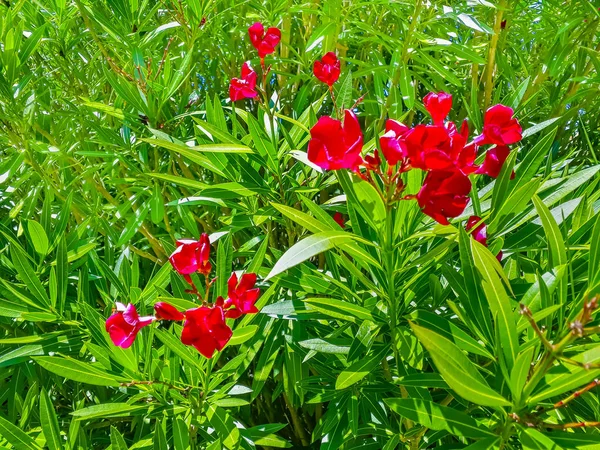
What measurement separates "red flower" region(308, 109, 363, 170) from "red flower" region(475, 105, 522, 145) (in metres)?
0.21

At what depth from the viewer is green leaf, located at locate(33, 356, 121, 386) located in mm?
935

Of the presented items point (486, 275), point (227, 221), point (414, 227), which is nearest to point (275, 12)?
point (227, 221)

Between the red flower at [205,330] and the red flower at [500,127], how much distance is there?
476 millimetres

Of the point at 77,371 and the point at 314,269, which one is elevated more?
the point at 314,269

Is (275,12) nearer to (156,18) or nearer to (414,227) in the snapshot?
(156,18)

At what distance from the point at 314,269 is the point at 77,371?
454 mm

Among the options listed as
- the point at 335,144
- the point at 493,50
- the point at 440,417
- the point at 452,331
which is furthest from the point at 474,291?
the point at 493,50

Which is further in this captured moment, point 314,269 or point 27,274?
point 27,274

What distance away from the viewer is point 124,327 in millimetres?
875

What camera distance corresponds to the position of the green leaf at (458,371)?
0.57m

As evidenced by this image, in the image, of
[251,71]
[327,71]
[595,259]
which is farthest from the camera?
[251,71]

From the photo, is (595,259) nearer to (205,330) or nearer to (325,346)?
(325,346)

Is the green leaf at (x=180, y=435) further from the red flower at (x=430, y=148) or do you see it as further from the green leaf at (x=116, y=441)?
the red flower at (x=430, y=148)

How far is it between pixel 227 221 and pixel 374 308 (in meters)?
0.46
